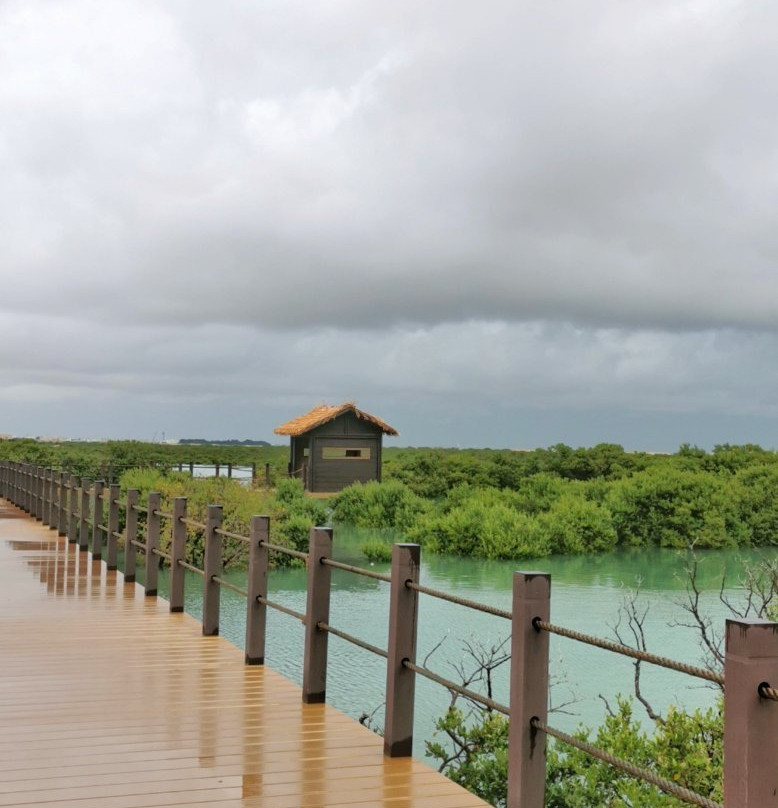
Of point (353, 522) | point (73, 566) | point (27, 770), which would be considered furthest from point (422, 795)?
point (353, 522)

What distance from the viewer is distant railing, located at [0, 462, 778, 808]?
2.97 meters

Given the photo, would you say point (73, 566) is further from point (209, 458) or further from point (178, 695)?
point (209, 458)

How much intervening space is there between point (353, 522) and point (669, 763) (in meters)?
28.8

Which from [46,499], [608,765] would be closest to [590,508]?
[46,499]

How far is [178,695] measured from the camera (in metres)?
6.68

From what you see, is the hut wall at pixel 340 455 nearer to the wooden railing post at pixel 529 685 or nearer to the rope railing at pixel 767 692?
the wooden railing post at pixel 529 685

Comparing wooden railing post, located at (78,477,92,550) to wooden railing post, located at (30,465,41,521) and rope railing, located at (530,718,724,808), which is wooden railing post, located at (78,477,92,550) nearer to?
wooden railing post, located at (30,465,41,521)

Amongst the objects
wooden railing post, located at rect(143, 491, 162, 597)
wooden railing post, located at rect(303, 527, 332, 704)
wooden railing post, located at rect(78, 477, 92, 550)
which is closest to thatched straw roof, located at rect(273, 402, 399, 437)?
wooden railing post, located at rect(78, 477, 92, 550)

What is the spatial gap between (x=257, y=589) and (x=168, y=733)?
2147 mm

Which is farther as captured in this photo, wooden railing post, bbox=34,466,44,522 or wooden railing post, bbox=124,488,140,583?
wooden railing post, bbox=34,466,44,522

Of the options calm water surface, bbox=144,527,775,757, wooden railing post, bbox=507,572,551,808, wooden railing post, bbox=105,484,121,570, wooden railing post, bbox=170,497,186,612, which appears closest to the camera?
wooden railing post, bbox=507,572,551,808

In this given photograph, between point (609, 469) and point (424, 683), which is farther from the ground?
point (609, 469)

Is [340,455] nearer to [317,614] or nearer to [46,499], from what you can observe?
[46,499]

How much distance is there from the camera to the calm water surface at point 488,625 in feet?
42.0
